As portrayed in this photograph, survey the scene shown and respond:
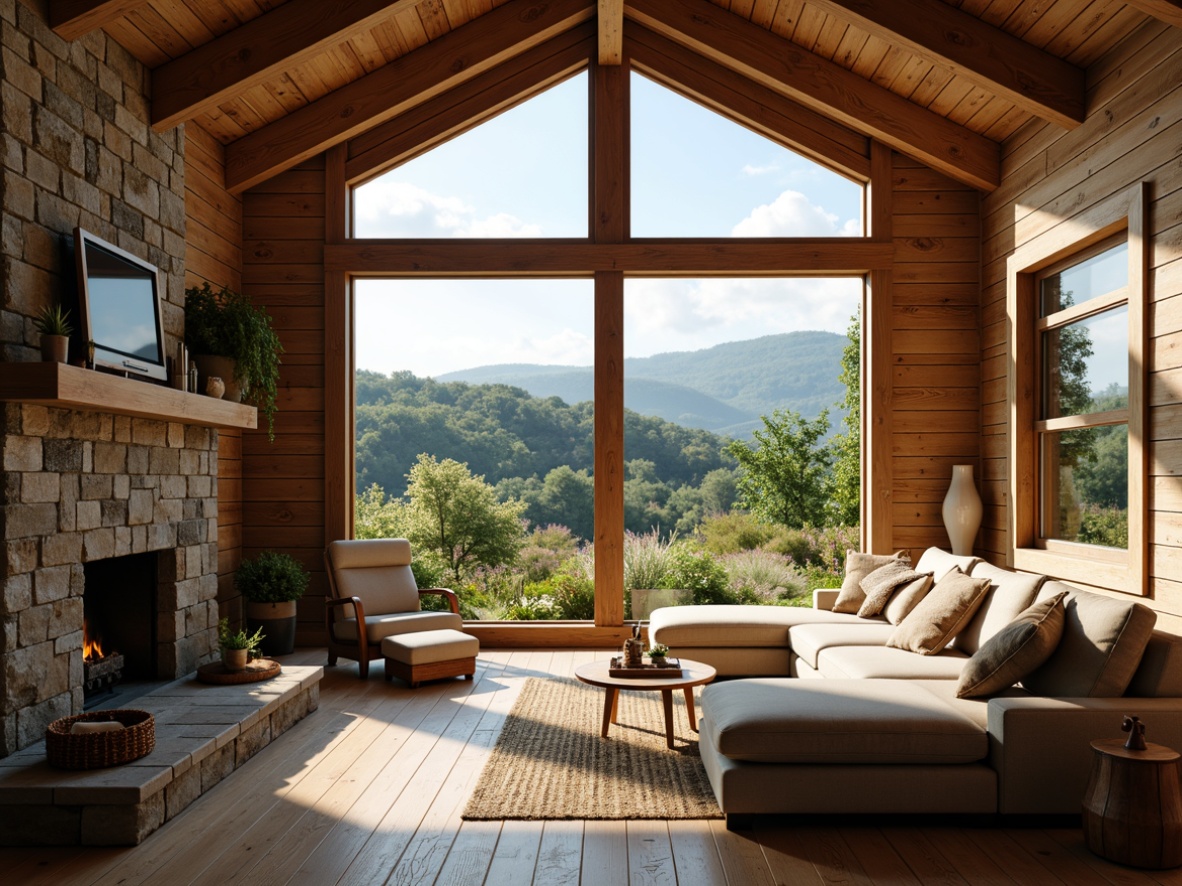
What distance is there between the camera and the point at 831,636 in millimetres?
5094

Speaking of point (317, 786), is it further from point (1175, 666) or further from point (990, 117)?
point (990, 117)

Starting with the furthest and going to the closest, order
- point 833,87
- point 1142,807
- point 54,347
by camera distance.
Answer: point 833,87 < point 54,347 < point 1142,807

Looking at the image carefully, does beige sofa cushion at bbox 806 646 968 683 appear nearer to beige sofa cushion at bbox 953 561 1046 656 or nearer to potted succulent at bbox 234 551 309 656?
beige sofa cushion at bbox 953 561 1046 656

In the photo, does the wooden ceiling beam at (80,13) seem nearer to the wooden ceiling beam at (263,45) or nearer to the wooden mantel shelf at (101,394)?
the wooden ceiling beam at (263,45)

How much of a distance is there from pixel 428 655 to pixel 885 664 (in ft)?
8.87

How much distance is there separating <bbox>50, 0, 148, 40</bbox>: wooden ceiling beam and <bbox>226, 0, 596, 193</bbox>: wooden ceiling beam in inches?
92.7

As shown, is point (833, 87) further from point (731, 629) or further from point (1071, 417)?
point (731, 629)

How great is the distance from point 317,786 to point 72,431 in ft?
6.37

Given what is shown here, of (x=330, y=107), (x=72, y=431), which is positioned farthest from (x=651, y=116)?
(x=72, y=431)

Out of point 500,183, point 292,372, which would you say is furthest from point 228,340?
point 500,183

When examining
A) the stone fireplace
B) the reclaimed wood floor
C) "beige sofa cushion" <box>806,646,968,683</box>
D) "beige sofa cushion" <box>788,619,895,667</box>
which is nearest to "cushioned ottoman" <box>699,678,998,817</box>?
the reclaimed wood floor

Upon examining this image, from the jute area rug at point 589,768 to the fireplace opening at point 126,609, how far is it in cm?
204

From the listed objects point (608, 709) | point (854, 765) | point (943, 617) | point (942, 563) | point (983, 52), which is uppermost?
point (983, 52)

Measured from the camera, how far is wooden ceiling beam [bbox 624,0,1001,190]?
643 centimetres
